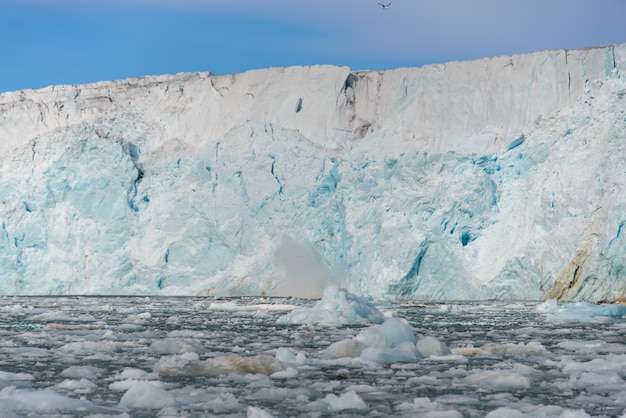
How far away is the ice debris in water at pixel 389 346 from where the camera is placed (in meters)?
9.80

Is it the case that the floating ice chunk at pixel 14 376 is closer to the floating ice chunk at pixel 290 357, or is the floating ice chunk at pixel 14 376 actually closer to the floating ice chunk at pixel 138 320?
the floating ice chunk at pixel 290 357

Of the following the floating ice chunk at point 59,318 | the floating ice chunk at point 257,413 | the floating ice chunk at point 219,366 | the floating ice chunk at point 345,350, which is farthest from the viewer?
the floating ice chunk at point 59,318

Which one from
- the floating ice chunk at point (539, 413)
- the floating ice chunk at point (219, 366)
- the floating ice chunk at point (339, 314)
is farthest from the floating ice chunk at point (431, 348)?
the floating ice chunk at point (339, 314)

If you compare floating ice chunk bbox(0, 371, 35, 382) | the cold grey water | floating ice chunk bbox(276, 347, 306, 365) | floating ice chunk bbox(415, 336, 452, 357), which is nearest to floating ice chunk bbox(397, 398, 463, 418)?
the cold grey water

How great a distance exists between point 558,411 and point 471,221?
2195 cm

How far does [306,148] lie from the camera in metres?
32.3

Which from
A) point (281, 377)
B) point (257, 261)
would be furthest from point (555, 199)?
point (281, 377)

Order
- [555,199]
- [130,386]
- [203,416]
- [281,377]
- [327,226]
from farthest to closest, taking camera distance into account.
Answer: [327,226] < [555,199] < [281,377] < [130,386] < [203,416]

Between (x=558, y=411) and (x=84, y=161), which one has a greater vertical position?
(x=84, y=161)

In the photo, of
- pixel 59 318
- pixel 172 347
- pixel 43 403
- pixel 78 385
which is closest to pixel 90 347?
pixel 172 347

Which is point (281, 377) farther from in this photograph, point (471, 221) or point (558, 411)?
point (471, 221)

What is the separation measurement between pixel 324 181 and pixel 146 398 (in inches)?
957

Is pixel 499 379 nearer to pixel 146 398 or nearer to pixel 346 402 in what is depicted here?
pixel 346 402

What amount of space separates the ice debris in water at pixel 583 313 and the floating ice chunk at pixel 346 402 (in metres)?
10.5
